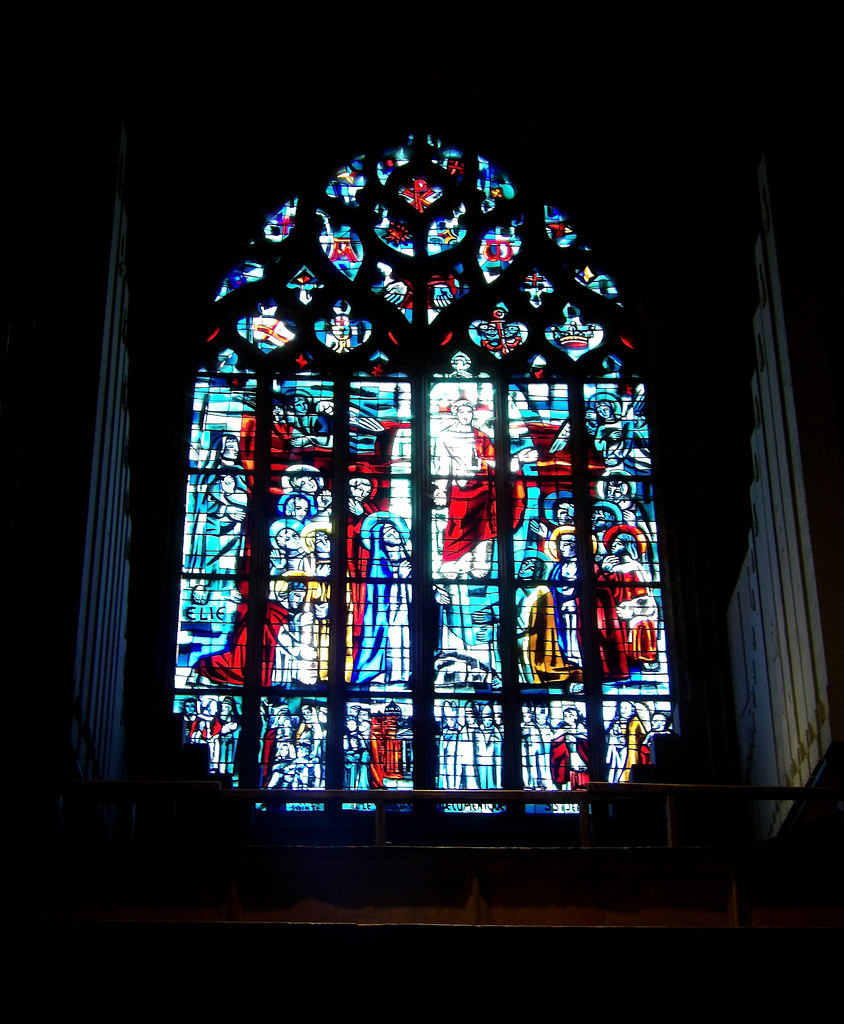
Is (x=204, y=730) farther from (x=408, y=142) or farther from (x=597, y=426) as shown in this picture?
(x=408, y=142)

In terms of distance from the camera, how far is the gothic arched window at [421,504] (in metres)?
10.7

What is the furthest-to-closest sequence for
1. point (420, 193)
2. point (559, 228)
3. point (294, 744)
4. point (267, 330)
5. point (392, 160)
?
point (392, 160) < point (420, 193) < point (559, 228) < point (267, 330) < point (294, 744)

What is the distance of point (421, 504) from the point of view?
11.4 meters

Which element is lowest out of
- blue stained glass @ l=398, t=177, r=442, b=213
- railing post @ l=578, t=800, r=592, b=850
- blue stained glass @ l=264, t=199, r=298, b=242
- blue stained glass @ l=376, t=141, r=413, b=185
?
railing post @ l=578, t=800, r=592, b=850

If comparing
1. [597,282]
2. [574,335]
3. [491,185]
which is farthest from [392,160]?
[574,335]

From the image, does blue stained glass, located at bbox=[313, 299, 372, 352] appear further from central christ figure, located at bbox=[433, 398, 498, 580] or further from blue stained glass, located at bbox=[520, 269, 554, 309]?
blue stained glass, located at bbox=[520, 269, 554, 309]

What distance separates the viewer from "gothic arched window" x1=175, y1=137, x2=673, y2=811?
35.0 feet

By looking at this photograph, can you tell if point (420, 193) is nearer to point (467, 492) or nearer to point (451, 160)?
point (451, 160)

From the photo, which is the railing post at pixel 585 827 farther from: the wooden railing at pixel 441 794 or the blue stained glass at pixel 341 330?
the blue stained glass at pixel 341 330

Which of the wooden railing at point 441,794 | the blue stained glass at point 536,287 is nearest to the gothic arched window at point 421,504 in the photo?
the blue stained glass at point 536,287

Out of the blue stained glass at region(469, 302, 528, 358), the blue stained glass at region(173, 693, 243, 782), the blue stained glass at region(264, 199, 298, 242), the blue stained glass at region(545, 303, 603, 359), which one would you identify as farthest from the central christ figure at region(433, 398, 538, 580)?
the blue stained glass at region(264, 199, 298, 242)
